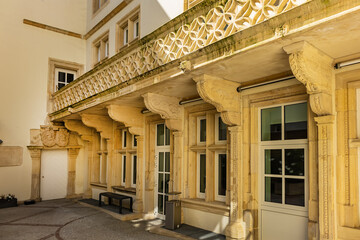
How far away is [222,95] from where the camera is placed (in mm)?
4852

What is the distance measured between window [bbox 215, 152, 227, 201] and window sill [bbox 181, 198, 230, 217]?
182 mm

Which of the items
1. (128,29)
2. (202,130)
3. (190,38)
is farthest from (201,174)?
(128,29)

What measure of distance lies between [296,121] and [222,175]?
6.13 ft

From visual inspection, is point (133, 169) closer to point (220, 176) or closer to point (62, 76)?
point (220, 176)

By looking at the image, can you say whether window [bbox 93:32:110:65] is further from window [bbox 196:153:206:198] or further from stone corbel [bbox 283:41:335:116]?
stone corbel [bbox 283:41:335:116]

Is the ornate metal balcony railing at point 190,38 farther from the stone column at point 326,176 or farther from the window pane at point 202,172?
the window pane at point 202,172

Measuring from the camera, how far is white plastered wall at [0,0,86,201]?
9.85 metres

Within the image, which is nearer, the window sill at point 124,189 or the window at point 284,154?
the window at point 284,154

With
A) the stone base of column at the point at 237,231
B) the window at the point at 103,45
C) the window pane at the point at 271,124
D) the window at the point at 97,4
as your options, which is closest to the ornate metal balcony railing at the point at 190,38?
the window pane at the point at 271,124

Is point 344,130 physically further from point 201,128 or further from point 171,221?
point 171,221

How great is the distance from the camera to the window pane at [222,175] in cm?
576

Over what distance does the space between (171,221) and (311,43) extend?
166 inches

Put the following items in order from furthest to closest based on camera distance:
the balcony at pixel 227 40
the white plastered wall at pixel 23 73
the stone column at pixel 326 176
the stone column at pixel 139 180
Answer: the white plastered wall at pixel 23 73 < the stone column at pixel 139 180 < the stone column at pixel 326 176 < the balcony at pixel 227 40

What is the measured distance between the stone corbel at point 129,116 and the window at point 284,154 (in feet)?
11.3
